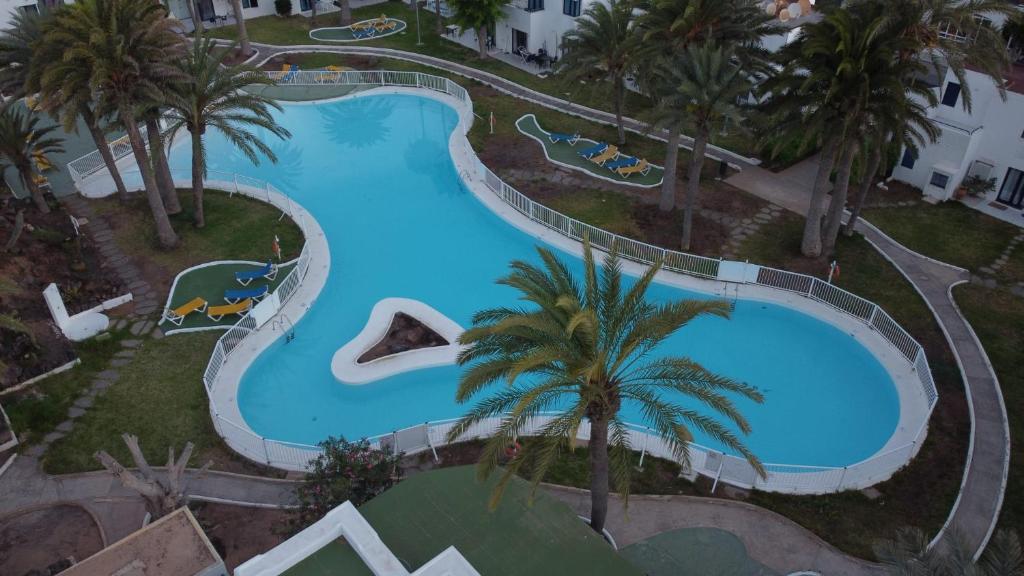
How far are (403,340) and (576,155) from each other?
14387 mm

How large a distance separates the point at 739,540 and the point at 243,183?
25.0m

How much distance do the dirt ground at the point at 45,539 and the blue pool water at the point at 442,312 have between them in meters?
4.97

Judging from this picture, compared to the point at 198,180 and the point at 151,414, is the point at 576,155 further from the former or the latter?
the point at 151,414

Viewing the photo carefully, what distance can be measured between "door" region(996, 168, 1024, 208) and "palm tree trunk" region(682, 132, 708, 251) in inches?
502

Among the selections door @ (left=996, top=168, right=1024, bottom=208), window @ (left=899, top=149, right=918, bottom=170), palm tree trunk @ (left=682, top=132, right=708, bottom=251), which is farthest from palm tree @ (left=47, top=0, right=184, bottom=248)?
door @ (left=996, top=168, right=1024, bottom=208)

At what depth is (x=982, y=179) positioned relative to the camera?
100 feet

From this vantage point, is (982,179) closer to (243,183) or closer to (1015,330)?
(1015,330)

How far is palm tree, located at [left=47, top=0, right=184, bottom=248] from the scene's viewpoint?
23500 mm

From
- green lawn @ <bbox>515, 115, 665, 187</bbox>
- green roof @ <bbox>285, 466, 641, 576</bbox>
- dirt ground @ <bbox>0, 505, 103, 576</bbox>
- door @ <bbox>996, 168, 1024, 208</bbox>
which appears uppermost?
door @ <bbox>996, 168, 1024, 208</bbox>

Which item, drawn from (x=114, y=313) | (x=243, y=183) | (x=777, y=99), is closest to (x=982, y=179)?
(x=777, y=99)

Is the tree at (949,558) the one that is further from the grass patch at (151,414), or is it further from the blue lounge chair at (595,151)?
the blue lounge chair at (595,151)

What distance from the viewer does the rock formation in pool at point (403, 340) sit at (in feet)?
78.8

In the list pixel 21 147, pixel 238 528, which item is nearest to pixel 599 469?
pixel 238 528

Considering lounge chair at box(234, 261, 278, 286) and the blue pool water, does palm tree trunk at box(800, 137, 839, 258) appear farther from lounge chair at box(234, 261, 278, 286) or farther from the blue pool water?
lounge chair at box(234, 261, 278, 286)
